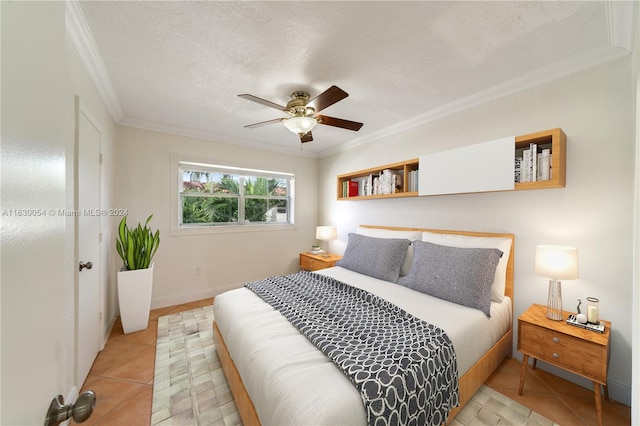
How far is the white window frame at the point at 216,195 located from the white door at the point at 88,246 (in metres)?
1.10

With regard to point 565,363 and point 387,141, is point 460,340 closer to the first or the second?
point 565,363

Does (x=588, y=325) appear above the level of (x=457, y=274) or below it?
below

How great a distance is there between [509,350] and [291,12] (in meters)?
3.13

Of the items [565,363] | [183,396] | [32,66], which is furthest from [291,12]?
[565,363]

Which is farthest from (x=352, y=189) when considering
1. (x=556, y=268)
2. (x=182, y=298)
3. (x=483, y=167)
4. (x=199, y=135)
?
(x=182, y=298)

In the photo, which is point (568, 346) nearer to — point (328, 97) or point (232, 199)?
point (328, 97)

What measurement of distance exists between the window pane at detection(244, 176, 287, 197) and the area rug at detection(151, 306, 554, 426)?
7.74 ft

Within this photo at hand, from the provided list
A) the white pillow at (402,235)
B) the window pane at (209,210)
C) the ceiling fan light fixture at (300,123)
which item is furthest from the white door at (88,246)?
the white pillow at (402,235)

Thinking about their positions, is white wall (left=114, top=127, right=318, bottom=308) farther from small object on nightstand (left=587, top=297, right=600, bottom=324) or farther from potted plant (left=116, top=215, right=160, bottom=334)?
small object on nightstand (left=587, top=297, right=600, bottom=324)

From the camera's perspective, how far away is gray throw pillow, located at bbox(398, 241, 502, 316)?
1895mm

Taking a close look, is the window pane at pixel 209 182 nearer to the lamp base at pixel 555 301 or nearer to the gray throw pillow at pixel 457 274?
the gray throw pillow at pixel 457 274

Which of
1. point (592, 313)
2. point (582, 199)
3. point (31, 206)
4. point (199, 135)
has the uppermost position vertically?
point (199, 135)

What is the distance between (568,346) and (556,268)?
0.50 metres

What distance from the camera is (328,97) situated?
1850 millimetres
